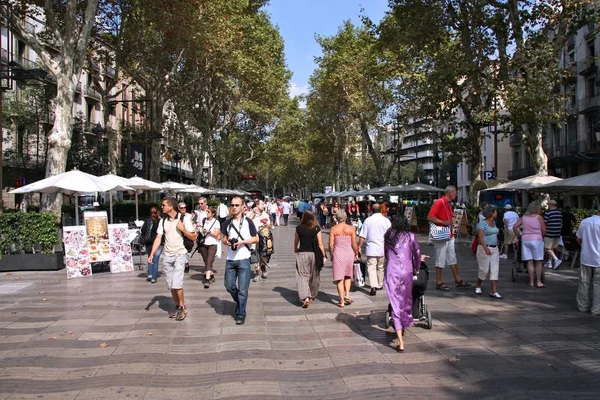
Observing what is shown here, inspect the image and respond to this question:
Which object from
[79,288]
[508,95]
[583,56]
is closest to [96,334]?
[79,288]

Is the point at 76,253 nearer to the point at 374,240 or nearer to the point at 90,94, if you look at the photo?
the point at 374,240

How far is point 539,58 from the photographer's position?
1597 centimetres

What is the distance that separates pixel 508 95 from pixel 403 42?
4.52 metres

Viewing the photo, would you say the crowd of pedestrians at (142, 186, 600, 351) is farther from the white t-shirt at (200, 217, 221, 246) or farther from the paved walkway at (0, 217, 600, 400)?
the paved walkway at (0, 217, 600, 400)

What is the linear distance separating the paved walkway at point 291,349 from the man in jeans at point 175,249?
39cm

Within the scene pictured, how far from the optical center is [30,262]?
12281 mm

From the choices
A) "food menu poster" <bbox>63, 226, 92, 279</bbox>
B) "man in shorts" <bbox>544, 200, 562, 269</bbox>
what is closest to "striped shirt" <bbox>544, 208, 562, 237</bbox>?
"man in shorts" <bbox>544, 200, 562, 269</bbox>

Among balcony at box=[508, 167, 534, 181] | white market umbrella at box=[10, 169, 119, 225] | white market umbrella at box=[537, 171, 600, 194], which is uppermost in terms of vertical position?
balcony at box=[508, 167, 534, 181]

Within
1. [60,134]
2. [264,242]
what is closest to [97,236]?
[60,134]

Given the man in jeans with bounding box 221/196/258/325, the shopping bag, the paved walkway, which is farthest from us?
the shopping bag

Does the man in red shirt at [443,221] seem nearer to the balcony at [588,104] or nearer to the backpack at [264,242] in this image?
the backpack at [264,242]

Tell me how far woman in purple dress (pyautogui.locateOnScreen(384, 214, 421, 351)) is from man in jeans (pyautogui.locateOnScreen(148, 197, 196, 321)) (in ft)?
9.20

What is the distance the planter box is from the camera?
1219 cm

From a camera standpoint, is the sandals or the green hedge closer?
the sandals
